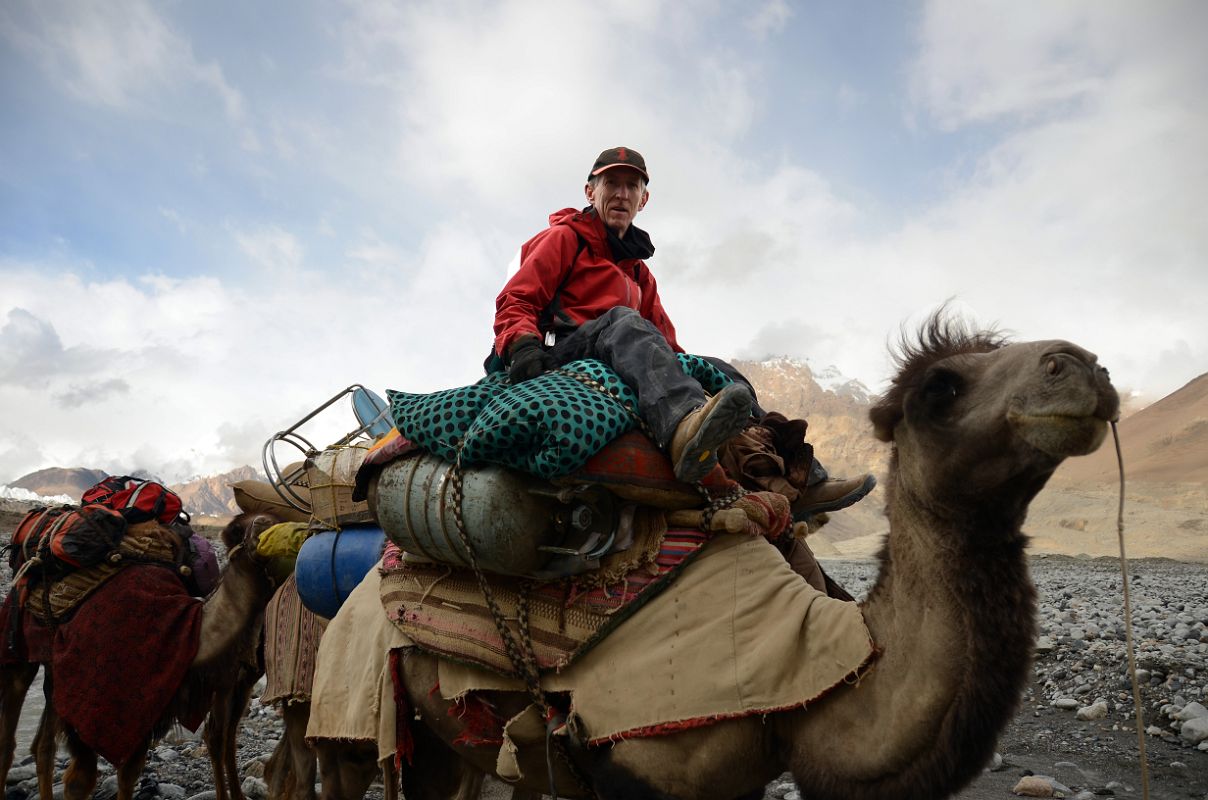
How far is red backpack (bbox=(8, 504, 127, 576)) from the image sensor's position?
5.20m

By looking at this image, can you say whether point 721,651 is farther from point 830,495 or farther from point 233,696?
point 233,696

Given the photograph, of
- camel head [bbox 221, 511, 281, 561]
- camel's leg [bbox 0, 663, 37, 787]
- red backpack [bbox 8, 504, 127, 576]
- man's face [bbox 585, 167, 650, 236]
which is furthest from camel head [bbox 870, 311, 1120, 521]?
camel's leg [bbox 0, 663, 37, 787]

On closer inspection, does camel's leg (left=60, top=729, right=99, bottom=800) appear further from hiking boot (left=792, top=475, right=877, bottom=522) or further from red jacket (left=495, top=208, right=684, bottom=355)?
hiking boot (left=792, top=475, right=877, bottom=522)

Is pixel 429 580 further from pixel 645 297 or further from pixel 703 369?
pixel 645 297

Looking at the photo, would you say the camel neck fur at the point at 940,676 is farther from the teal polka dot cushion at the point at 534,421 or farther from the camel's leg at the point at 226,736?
the camel's leg at the point at 226,736

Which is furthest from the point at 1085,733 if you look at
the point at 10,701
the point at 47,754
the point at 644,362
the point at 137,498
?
the point at 10,701

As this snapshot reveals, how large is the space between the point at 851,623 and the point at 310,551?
2734 millimetres

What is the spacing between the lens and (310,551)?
3848 millimetres

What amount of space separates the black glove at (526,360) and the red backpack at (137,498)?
4.22 m

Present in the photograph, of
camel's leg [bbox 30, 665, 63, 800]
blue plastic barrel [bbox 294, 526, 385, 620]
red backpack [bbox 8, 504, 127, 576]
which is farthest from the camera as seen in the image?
camel's leg [bbox 30, 665, 63, 800]

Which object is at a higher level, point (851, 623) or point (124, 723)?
point (851, 623)

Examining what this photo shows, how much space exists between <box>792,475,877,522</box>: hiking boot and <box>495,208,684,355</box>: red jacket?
89 cm

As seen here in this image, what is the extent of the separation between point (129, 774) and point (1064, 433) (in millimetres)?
5614

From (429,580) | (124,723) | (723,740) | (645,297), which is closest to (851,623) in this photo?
(723,740)
